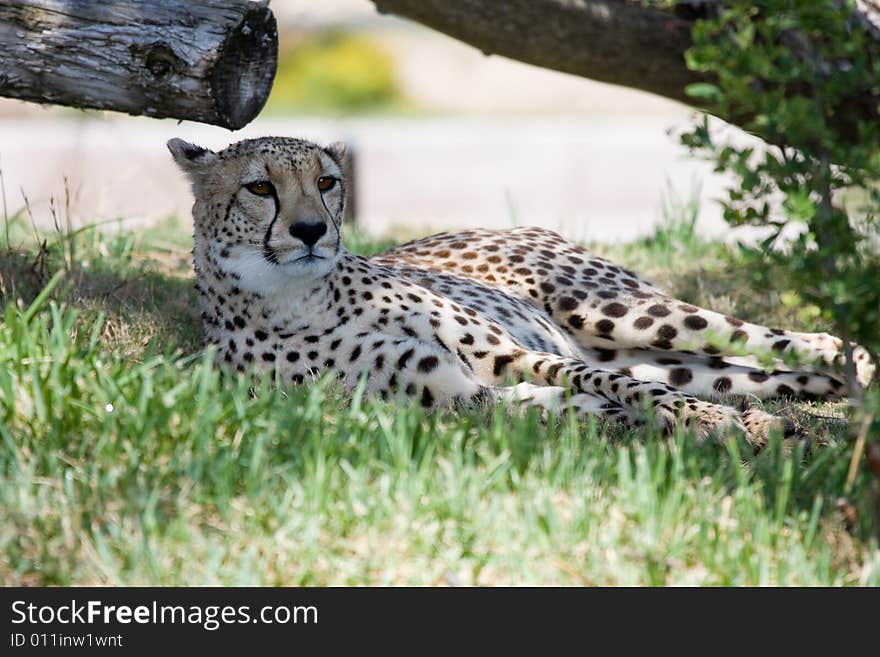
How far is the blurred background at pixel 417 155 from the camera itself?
9.93 meters

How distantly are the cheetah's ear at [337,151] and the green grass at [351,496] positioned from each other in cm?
133

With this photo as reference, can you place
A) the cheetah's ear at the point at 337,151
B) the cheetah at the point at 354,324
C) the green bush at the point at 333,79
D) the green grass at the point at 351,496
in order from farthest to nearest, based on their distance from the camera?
the green bush at the point at 333,79 < the cheetah's ear at the point at 337,151 < the cheetah at the point at 354,324 < the green grass at the point at 351,496

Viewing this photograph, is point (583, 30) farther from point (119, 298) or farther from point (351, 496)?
point (351, 496)

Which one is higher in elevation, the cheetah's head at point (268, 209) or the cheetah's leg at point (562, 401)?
the cheetah's head at point (268, 209)

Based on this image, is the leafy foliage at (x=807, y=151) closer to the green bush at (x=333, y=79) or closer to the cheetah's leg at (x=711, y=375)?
the cheetah's leg at (x=711, y=375)

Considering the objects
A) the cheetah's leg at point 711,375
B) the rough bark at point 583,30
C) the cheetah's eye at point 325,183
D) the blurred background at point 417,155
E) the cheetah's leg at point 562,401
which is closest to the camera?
the cheetah's leg at point 562,401

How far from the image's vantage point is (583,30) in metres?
5.94

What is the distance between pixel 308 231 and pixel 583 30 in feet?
6.74

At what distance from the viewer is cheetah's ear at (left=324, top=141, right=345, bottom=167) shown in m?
4.90

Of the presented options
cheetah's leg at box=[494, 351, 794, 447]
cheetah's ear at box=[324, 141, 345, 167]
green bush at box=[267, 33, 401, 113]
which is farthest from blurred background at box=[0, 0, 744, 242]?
cheetah's leg at box=[494, 351, 794, 447]

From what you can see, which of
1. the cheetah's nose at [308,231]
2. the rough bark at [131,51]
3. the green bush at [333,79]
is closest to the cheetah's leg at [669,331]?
the cheetah's nose at [308,231]

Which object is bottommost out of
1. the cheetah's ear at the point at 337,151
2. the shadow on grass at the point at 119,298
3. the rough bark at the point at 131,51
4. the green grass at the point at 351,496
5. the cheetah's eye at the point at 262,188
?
the shadow on grass at the point at 119,298

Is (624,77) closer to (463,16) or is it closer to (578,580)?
(463,16)

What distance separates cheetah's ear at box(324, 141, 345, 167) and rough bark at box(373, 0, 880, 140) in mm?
1066
